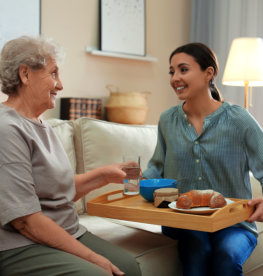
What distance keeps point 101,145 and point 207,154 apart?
2.18 ft

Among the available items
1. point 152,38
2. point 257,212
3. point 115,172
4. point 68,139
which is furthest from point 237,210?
point 152,38

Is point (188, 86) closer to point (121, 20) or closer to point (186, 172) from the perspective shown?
point (186, 172)

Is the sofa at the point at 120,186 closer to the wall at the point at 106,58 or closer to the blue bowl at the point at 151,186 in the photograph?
the blue bowl at the point at 151,186

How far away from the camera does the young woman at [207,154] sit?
4.96ft

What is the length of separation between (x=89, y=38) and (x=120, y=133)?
122 centimetres

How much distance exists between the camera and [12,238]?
1251mm

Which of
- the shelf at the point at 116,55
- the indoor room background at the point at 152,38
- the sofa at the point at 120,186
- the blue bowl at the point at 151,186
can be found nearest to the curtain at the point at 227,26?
the indoor room background at the point at 152,38

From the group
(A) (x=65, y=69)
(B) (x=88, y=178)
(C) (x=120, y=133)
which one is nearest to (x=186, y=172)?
(B) (x=88, y=178)

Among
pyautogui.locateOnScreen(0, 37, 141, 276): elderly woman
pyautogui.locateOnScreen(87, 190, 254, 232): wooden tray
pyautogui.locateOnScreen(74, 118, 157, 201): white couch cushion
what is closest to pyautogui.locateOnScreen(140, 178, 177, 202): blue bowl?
pyautogui.locateOnScreen(87, 190, 254, 232): wooden tray

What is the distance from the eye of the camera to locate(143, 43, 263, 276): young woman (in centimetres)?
151

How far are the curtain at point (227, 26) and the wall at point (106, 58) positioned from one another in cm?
20

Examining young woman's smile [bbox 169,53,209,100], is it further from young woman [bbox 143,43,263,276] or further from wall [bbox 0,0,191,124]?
wall [bbox 0,0,191,124]

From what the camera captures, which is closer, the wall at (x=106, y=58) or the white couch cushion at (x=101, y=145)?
the white couch cushion at (x=101, y=145)

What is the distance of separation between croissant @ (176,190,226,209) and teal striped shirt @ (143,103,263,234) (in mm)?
302
